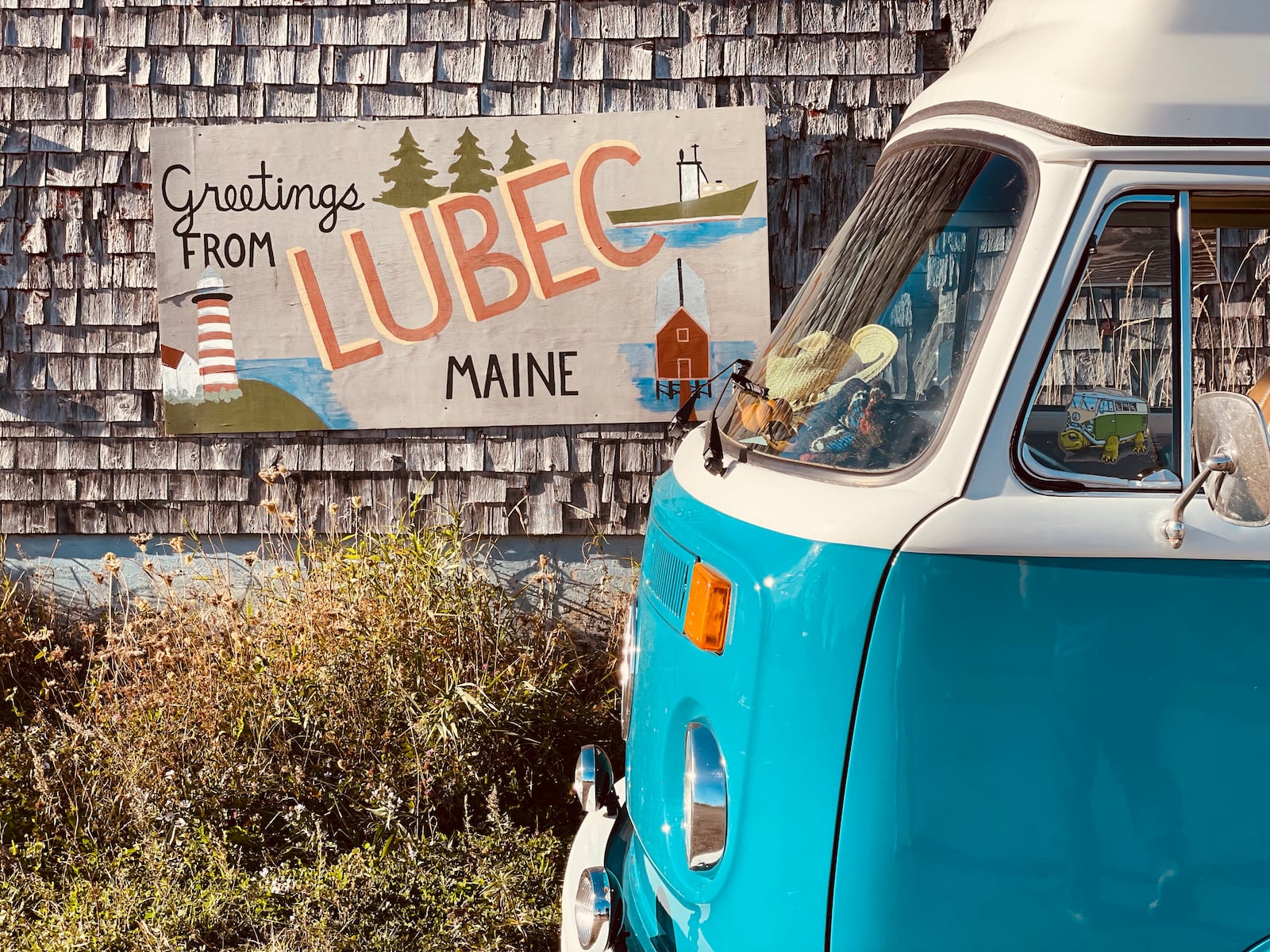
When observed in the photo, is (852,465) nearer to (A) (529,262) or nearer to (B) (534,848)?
(B) (534,848)

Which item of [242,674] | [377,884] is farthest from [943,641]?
[242,674]

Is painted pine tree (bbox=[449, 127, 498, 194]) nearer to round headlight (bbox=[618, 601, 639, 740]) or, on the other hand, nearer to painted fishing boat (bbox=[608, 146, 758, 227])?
painted fishing boat (bbox=[608, 146, 758, 227])

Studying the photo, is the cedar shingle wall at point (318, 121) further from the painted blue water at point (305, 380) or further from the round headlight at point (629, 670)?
the round headlight at point (629, 670)

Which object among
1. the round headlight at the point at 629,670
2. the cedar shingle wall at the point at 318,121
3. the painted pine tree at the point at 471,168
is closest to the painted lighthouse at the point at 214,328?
the cedar shingle wall at the point at 318,121

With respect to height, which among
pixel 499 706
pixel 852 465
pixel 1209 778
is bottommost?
pixel 499 706

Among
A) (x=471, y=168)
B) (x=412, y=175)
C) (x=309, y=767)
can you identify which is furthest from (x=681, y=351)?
(x=309, y=767)

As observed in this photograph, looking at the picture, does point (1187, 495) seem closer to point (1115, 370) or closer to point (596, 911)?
point (1115, 370)

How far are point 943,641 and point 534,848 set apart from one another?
81.4 inches

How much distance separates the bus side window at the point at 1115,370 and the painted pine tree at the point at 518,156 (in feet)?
10.1

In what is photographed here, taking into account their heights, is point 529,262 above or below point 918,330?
above

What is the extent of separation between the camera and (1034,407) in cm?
152

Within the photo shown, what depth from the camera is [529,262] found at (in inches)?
172

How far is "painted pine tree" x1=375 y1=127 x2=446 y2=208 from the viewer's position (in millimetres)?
4359

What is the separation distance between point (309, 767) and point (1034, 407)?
9.24ft
